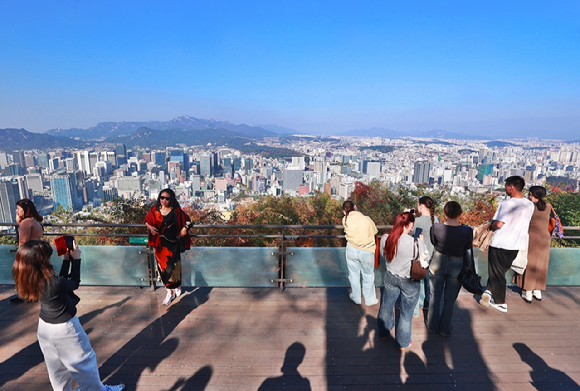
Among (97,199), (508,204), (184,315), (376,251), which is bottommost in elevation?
(97,199)

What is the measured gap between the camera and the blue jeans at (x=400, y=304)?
107 inches

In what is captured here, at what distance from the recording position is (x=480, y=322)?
10.8ft

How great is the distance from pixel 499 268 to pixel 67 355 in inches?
166

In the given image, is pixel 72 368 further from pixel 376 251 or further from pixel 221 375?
pixel 376 251

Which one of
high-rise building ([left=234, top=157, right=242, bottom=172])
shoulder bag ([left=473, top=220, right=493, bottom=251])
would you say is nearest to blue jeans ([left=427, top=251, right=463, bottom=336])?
shoulder bag ([left=473, top=220, right=493, bottom=251])

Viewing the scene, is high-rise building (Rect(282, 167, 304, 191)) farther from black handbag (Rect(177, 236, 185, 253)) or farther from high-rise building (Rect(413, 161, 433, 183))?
black handbag (Rect(177, 236, 185, 253))

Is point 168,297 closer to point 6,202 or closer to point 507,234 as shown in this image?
point 507,234

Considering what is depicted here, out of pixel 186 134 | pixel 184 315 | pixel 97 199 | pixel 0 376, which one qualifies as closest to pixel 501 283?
pixel 184 315

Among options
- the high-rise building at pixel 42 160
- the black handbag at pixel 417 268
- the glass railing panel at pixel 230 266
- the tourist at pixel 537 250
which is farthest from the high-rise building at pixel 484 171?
the high-rise building at pixel 42 160

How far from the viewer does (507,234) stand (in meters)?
3.30

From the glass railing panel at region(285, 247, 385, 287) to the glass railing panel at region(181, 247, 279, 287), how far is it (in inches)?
9.6

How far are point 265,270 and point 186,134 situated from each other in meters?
139

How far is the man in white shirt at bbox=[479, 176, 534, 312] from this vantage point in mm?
3189

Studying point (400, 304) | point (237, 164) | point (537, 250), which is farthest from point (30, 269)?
point (237, 164)
